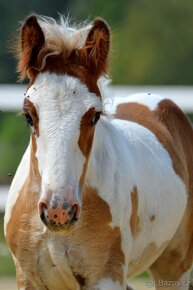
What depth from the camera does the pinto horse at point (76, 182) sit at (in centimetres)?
Result: 571

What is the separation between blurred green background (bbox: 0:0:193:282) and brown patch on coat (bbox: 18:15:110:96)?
23.4 meters

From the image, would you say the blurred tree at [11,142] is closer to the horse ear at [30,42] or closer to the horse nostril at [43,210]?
the horse ear at [30,42]

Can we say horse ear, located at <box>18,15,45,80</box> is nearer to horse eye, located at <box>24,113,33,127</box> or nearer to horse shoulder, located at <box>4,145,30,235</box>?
horse eye, located at <box>24,113,33,127</box>

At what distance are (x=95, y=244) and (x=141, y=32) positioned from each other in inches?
1218

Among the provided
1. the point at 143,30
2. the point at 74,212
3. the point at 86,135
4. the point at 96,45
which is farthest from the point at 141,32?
the point at 74,212

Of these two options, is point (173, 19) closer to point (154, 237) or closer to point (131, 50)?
point (131, 50)

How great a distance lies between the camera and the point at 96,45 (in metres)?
6.04

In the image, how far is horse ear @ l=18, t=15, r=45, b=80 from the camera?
598 cm

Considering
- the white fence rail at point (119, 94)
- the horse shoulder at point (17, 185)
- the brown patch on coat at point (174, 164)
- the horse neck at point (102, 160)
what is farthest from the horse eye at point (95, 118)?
the white fence rail at point (119, 94)

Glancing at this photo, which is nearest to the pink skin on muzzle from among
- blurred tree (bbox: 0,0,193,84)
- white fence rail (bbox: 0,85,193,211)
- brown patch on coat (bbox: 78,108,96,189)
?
brown patch on coat (bbox: 78,108,96,189)

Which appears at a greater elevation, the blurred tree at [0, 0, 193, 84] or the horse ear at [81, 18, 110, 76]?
the horse ear at [81, 18, 110, 76]

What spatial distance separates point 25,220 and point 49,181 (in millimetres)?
561

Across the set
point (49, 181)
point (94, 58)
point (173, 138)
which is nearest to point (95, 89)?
point (94, 58)

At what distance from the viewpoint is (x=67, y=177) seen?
222 inches
